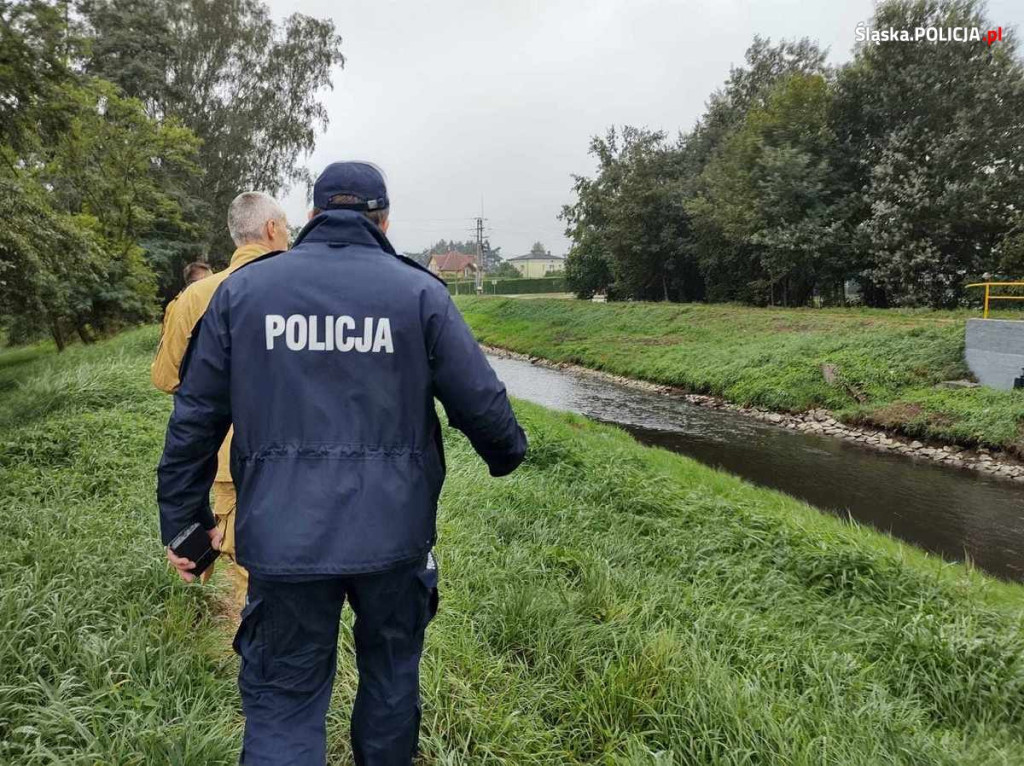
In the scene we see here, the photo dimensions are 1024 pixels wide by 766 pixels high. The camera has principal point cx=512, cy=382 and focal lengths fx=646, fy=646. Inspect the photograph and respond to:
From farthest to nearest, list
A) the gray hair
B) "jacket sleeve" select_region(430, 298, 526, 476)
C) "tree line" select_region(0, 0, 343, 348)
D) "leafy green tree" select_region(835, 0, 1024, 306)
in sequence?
1. "leafy green tree" select_region(835, 0, 1024, 306)
2. "tree line" select_region(0, 0, 343, 348)
3. the gray hair
4. "jacket sleeve" select_region(430, 298, 526, 476)

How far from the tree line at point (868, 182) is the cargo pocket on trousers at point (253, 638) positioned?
20.2 metres

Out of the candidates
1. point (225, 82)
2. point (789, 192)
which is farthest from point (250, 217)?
point (225, 82)

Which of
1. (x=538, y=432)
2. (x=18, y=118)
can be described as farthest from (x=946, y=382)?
(x=18, y=118)

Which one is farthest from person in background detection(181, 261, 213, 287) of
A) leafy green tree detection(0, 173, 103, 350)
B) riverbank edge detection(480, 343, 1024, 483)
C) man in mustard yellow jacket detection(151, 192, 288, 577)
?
riverbank edge detection(480, 343, 1024, 483)

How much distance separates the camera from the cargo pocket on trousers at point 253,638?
170 centimetres

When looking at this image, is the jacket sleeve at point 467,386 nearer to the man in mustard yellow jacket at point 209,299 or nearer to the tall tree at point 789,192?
the man in mustard yellow jacket at point 209,299

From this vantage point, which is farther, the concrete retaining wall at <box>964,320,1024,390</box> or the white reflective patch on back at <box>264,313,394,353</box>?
the concrete retaining wall at <box>964,320,1024,390</box>

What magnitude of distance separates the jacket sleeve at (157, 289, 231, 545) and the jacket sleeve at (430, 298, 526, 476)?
56 cm

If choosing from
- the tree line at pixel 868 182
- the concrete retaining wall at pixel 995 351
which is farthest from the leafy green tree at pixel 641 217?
the concrete retaining wall at pixel 995 351

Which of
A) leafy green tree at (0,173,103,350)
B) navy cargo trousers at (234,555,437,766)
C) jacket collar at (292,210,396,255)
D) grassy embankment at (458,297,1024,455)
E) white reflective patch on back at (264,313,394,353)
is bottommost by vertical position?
grassy embankment at (458,297,1024,455)

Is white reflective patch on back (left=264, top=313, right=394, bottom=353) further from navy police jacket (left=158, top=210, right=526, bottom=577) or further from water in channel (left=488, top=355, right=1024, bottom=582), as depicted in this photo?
water in channel (left=488, top=355, right=1024, bottom=582)

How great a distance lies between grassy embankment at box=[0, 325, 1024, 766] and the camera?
2301 mm

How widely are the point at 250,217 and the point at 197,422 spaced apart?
55.2 inches

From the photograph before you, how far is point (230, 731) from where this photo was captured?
2.17 m
